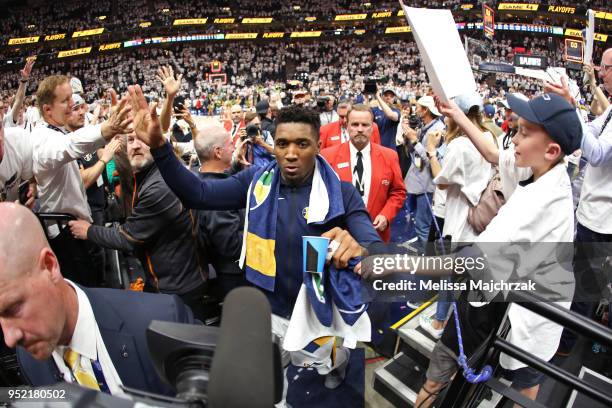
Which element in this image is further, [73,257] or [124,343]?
[73,257]

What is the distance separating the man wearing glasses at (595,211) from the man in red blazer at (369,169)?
138cm

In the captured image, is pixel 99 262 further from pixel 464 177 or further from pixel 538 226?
pixel 538 226

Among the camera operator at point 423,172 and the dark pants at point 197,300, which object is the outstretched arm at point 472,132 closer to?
the dark pants at point 197,300

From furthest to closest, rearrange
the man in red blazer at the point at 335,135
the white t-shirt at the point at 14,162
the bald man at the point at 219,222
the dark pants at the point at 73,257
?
the man in red blazer at the point at 335,135, the dark pants at the point at 73,257, the bald man at the point at 219,222, the white t-shirt at the point at 14,162

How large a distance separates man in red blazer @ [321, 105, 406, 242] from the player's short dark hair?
132 cm

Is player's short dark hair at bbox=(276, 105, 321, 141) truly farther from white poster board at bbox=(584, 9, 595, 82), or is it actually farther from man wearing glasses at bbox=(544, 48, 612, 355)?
white poster board at bbox=(584, 9, 595, 82)

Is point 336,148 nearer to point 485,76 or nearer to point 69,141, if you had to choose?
point 69,141

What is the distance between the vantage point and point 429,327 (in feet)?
9.72

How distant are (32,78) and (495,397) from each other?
39.8m

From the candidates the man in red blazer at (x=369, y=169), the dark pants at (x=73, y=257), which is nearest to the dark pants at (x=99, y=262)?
the dark pants at (x=73, y=257)

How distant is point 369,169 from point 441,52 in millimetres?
1559

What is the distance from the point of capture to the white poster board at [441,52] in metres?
1.88
